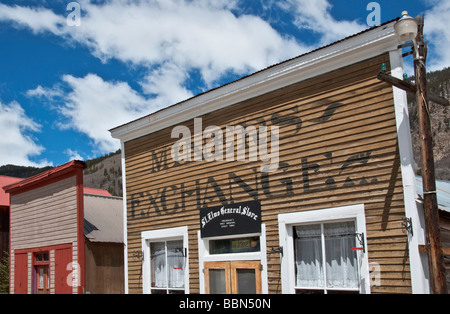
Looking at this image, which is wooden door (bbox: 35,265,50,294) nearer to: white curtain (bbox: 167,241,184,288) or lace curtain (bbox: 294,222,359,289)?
white curtain (bbox: 167,241,184,288)

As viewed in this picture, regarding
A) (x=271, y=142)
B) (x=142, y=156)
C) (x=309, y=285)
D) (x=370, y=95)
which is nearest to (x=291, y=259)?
(x=309, y=285)

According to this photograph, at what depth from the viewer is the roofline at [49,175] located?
16.3 meters

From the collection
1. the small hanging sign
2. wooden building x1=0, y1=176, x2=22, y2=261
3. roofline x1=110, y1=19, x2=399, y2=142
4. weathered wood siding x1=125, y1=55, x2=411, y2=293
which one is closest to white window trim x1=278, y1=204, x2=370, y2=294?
weathered wood siding x1=125, y1=55, x2=411, y2=293

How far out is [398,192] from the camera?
9195 mm

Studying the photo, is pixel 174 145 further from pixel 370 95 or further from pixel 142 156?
pixel 370 95

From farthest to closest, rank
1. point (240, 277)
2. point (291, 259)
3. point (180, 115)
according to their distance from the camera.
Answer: point (180, 115) < point (240, 277) < point (291, 259)

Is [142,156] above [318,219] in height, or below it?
above

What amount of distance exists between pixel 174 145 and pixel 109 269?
801 centimetres

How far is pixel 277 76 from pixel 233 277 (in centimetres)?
486

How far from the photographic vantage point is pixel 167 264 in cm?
1355

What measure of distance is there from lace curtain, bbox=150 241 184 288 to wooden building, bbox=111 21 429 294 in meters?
0.03

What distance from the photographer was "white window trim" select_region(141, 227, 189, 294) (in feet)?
42.1
